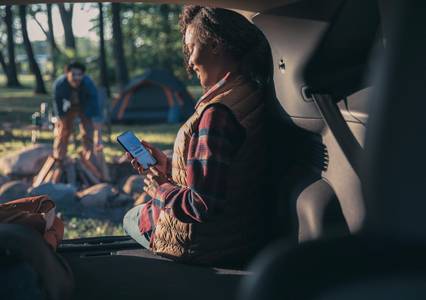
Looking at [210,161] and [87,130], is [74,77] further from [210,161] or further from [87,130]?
[210,161]

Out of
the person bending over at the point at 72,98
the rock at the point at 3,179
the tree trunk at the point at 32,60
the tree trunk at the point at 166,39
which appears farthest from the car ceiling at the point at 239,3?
the tree trunk at the point at 166,39

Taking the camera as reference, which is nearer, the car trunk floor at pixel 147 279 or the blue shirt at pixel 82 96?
the car trunk floor at pixel 147 279

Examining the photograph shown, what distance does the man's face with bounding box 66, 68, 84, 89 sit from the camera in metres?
10.2

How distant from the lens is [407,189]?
1102 millimetres

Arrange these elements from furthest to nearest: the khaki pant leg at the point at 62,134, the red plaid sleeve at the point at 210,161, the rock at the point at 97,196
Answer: the khaki pant leg at the point at 62,134
the rock at the point at 97,196
the red plaid sleeve at the point at 210,161

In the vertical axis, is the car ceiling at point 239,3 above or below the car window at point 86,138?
above

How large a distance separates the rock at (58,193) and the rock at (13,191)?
16 cm

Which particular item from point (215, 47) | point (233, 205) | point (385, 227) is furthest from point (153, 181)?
point (385, 227)

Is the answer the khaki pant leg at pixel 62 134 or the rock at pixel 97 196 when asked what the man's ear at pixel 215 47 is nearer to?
the rock at pixel 97 196

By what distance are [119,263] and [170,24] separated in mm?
36647

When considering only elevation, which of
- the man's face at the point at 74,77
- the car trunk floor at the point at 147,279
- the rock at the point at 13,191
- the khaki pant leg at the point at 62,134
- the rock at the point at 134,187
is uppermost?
the car trunk floor at the point at 147,279

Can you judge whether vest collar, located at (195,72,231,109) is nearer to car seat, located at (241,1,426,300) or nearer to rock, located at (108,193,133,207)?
car seat, located at (241,1,426,300)

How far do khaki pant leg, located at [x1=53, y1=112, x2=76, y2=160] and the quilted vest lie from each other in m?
6.78

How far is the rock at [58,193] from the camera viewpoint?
7559mm
